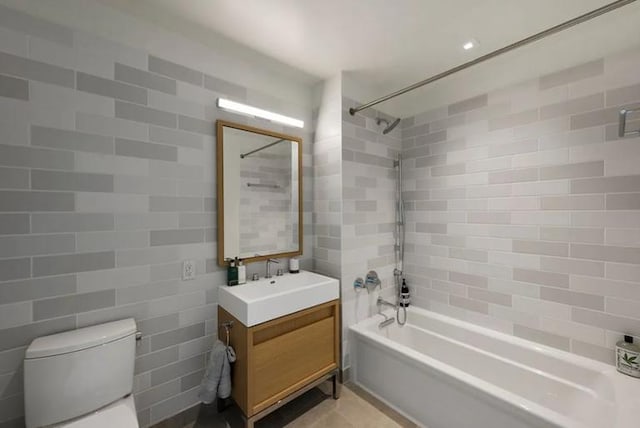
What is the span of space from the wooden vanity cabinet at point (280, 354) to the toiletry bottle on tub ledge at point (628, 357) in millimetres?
1687

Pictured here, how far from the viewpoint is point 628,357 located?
155 centimetres

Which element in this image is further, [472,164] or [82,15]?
[472,164]

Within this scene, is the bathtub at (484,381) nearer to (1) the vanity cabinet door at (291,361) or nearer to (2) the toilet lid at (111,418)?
(1) the vanity cabinet door at (291,361)

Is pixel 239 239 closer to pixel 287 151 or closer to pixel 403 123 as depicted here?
pixel 287 151

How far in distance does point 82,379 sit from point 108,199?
34.6 inches

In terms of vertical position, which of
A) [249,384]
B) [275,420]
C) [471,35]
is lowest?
[275,420]

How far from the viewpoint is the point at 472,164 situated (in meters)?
2.23

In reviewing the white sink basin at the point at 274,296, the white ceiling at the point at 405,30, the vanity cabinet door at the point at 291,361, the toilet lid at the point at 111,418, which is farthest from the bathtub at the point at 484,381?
the white ceiling at the point at 405,30

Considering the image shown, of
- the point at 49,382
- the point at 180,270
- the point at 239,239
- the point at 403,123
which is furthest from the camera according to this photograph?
the point at 403,123

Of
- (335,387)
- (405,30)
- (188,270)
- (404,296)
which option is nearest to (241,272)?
(188,270)

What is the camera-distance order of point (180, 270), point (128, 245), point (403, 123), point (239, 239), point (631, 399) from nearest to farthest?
point (631, 399), point (128, 245), point (180, 270), point (239, 239), point (403, 123)

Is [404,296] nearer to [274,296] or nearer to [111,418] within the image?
[274,296]

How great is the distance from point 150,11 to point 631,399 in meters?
3.37

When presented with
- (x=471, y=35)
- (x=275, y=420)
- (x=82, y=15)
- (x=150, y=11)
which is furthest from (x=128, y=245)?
(x=471, y=35)
